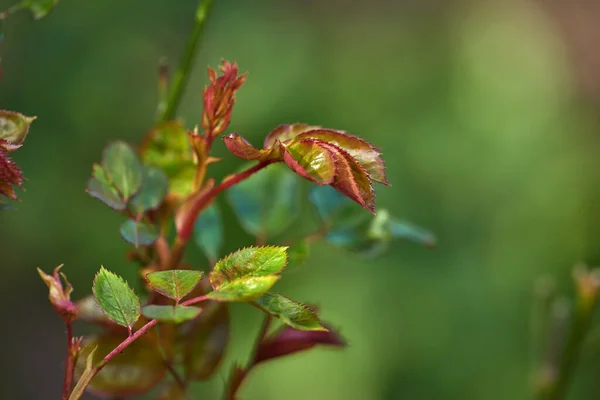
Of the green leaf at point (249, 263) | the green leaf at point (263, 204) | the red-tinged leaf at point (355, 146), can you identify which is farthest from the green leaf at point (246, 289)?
the green leaf at point (263, 204)

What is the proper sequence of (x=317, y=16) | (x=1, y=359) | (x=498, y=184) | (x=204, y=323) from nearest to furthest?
(x=204, y=323)
(x=498, y=184)
(x=1, y=359)
(x=317, y=16)

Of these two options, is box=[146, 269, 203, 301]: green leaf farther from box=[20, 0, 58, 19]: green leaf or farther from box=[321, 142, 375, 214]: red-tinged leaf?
box=[20, 0, 58, 19]: green leaf

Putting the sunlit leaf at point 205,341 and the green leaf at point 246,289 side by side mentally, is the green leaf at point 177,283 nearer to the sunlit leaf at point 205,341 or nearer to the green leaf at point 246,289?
the green leaf at point 246,289

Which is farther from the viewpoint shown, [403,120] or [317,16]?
[317,16]

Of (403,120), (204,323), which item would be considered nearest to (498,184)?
(403,120)

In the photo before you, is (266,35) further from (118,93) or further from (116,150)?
(116,150)

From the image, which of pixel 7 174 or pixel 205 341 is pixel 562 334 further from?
pixel 7 174

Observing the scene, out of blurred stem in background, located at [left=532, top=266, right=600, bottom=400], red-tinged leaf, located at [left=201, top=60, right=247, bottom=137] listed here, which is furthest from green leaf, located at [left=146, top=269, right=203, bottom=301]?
blurred stem in background, located at [left=532, top=266, right=600, bottom=400]
